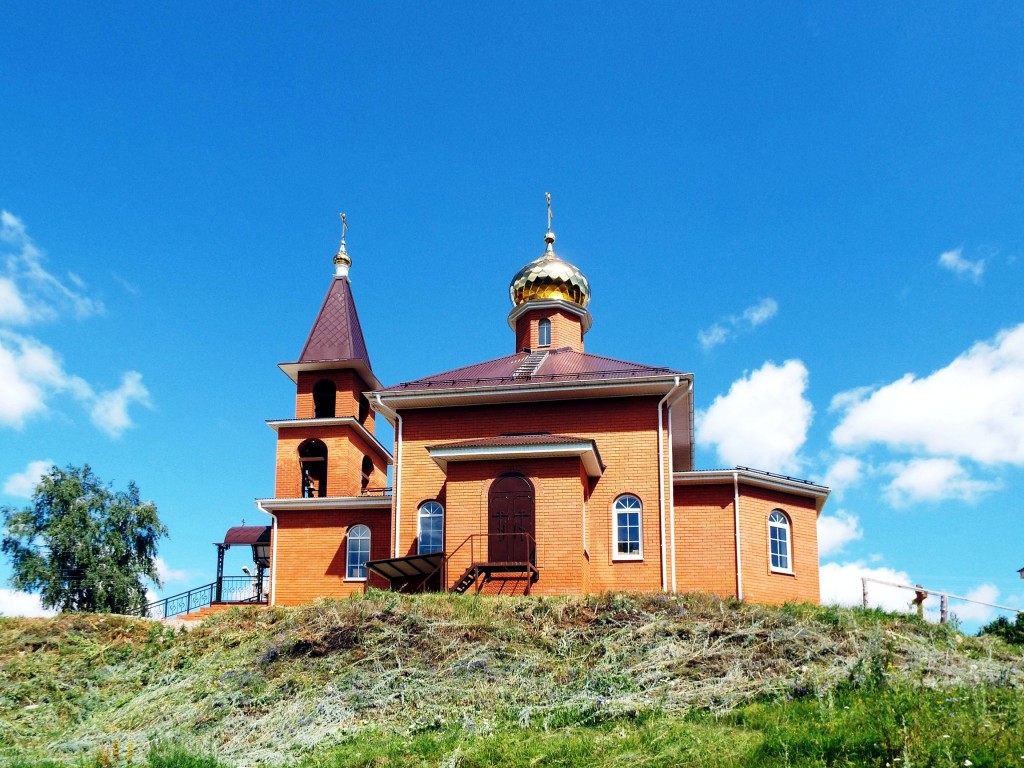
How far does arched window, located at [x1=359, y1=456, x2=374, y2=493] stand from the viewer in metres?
25.8

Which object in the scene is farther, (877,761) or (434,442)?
(434,442)

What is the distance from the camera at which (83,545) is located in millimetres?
28047

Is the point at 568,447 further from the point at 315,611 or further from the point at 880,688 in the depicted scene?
the point at 880,688

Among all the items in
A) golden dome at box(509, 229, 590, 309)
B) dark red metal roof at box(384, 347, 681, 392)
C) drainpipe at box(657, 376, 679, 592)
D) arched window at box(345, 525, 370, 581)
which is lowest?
arched window at box(345, 525, 370, 581)

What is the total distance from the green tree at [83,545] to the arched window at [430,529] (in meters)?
11.4

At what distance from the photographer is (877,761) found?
832 centimetres

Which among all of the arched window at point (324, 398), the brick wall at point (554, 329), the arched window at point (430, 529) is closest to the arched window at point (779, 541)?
the brick wall at point (554, 329)

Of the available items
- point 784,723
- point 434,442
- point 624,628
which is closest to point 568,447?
point 434,442

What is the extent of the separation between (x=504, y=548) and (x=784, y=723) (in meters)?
9.12

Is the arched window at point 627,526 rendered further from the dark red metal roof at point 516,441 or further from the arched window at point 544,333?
the arched window at point 544,333

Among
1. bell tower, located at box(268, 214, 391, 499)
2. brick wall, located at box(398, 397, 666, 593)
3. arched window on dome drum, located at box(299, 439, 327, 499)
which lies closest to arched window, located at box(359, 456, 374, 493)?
bell tower, located at box(268, 214, 391, 499)

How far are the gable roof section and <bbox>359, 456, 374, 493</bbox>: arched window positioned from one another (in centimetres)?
203

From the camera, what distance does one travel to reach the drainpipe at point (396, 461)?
20391 millimetres

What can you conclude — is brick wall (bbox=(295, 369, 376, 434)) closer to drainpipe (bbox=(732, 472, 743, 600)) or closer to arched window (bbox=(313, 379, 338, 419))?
arched window (bbox=(313, 379, 338, 419))
